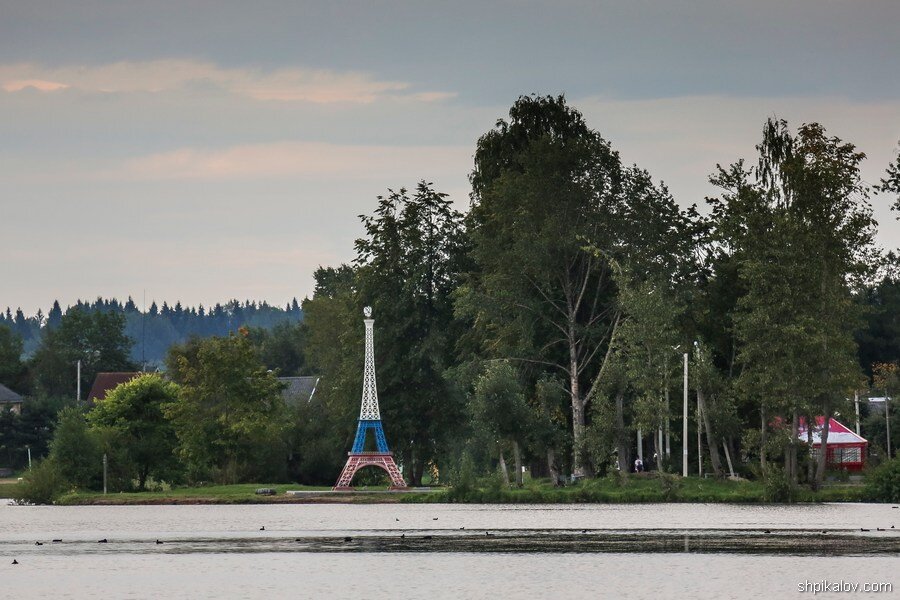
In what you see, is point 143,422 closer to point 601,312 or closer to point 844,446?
point 601,312

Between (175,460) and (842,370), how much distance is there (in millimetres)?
44486

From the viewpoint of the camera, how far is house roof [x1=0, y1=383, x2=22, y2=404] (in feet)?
538

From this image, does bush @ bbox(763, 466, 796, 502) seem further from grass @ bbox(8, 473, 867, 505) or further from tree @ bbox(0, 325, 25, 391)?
tree @ bbox(0, 325, 25, 391)

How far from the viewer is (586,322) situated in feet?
316

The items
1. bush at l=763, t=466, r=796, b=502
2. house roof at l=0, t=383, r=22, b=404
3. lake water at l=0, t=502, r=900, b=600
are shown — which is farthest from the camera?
house roof at l=0, t=383, r=22, b=404

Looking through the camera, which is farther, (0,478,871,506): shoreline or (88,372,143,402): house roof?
(88,372,143,402): house roof

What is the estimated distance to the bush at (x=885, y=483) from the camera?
7438cm

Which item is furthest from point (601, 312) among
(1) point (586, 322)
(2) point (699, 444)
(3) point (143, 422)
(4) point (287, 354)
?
(4) point (287, 354)

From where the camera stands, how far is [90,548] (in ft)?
175

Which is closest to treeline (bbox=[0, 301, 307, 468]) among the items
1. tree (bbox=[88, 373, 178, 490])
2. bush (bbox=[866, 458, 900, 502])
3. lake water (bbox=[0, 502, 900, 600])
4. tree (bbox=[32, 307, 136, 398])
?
tree (bbox=[32, 307, 136, 398])

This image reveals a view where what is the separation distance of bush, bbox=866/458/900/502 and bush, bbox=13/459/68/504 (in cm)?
4758

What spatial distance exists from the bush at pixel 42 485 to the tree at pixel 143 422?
625 cm

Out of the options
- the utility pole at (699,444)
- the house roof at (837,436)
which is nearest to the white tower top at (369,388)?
the utility pole at (699,444)

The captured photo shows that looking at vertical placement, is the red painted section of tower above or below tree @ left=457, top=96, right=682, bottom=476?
below
